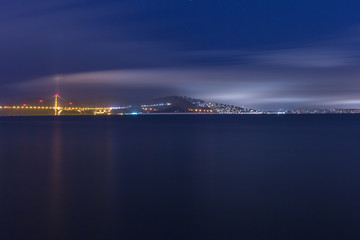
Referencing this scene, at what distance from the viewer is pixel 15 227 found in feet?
27.4

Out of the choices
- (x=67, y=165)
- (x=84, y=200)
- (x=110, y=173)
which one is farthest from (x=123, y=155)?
(x=84, y=200)

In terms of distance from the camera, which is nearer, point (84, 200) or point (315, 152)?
point (84, 200)

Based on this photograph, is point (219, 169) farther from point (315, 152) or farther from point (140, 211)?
point (315, 152)

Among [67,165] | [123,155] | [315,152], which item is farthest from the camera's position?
[315,152]

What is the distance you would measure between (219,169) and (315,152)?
9.06 metres

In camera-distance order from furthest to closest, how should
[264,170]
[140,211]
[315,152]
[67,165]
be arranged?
[315,152], [67,165], [264,170], [140,211]

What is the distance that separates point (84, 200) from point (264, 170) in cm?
806

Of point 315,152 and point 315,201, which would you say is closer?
point 315,201

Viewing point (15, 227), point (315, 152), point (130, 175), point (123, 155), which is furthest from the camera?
point (315, 152)

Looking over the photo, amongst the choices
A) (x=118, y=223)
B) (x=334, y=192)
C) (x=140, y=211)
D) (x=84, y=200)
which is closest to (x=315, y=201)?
(x=334, y=192)

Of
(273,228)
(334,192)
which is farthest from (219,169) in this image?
(273,228)

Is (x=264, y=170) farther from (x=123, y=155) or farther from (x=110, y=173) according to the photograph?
(x=123, y=155)

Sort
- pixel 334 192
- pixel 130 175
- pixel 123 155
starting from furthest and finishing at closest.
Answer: pixel 123 155
pixel 130 175
pixel 334 192

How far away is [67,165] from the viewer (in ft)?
58.9
